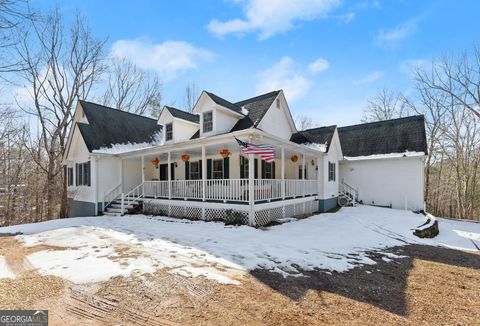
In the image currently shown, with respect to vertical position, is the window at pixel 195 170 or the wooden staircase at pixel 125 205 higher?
the window at pixel 195 170

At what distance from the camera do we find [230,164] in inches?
539

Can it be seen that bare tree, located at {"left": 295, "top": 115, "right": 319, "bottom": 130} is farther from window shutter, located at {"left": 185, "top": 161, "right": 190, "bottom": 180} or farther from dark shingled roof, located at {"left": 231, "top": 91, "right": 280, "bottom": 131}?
window shutter, located at {"left": 185, "top": 161, "right": 190, "bottom": 180}

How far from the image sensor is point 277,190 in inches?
440

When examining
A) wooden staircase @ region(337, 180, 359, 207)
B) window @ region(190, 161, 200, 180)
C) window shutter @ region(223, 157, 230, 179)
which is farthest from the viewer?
wooden staircase @ region(337, 180, 359, 207)

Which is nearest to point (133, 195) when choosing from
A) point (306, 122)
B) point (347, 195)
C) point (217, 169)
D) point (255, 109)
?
point (217, 169)

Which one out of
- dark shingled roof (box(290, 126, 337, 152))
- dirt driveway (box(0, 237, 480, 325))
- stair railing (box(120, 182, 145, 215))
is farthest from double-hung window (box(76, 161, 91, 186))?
dark shingled roof (box(290, 126, 337, 152))

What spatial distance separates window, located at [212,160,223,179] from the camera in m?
13.8

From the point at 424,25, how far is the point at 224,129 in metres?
11.4

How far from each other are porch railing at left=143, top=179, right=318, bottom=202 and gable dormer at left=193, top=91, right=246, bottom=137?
10.4 ft

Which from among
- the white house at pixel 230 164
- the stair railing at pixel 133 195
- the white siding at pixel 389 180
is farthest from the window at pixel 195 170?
the white siding at pixel 389 180

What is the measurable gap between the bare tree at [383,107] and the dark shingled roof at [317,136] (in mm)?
15474

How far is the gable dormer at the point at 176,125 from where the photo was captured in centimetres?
1483

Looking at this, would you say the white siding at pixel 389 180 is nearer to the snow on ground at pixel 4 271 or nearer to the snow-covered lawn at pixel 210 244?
the snow-covered lawn at pixel 210 244

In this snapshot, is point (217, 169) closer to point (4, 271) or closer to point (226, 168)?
point (226, 168)
